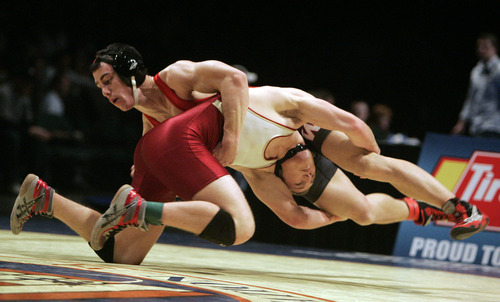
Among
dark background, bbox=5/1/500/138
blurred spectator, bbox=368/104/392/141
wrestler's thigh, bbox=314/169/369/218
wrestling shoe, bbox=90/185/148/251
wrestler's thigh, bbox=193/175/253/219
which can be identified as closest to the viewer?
wrestling shoe, bbox=90/185/148/251

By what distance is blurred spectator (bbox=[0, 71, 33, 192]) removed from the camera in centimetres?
704

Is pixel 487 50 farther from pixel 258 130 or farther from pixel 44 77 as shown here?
pixel 44 77

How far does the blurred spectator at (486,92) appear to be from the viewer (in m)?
5.66

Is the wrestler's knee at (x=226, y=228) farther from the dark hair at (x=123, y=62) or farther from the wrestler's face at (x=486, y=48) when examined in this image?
the wrestler's face at (x=486, y=48)

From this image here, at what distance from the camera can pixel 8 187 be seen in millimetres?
7105

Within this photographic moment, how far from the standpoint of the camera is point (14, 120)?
7172 mm

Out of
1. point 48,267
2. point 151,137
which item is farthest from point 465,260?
point 48,267

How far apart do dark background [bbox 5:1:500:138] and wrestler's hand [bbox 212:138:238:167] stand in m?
6.34

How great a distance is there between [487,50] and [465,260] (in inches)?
70.7

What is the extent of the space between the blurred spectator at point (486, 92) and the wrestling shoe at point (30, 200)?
13.0ft

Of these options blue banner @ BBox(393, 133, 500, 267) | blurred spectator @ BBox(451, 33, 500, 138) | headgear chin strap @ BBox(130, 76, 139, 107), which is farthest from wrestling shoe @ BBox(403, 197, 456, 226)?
blurred spectator @ BBox(451, 33, 500, 138)

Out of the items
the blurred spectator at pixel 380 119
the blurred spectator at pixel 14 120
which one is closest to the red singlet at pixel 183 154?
the blurred spectator at pixel 380 119

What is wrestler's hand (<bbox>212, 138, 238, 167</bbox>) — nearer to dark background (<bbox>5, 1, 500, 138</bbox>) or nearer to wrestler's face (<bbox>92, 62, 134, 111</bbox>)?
wrestler's face (<bbox>92, 62, 134, 111</bbox>)

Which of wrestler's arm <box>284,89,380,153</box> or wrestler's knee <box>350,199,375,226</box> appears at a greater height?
wrestler's arm <box>284,89,380,153</box>
